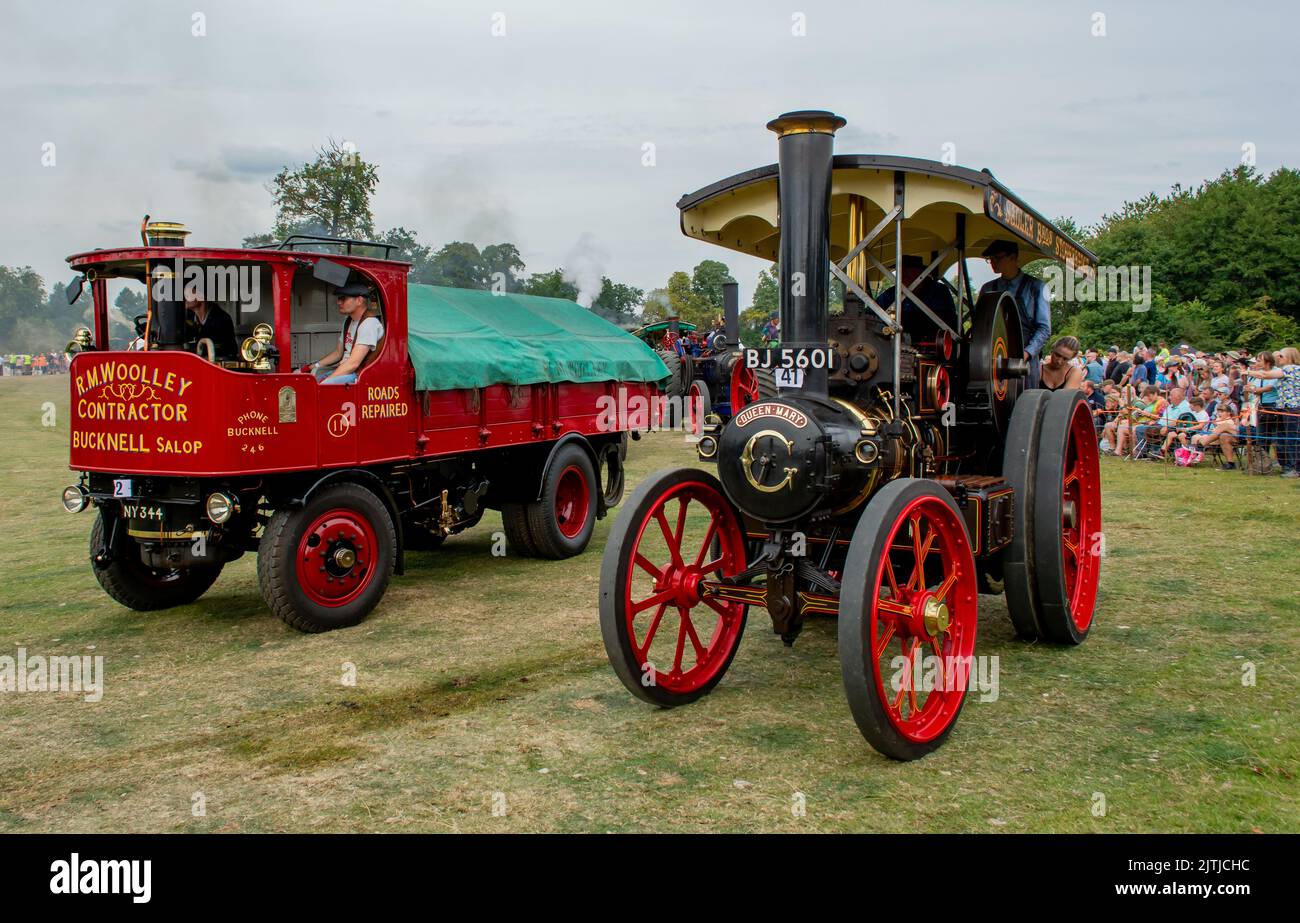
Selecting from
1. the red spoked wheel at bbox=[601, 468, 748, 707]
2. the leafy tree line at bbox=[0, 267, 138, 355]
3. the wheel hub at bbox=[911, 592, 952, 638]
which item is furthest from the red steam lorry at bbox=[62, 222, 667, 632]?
the leafy tree line at bbox=[0, 267, 138, 355]

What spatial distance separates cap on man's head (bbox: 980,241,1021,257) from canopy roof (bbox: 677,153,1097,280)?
0.11ft

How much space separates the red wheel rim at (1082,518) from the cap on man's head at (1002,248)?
0.99m

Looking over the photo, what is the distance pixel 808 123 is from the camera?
14.3 feet

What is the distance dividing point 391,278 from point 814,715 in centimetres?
394

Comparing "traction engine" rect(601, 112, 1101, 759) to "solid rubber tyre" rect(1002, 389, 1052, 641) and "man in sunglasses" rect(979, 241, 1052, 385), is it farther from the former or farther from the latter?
"man in sunglasses" rect(979, 241, 1052, 385)

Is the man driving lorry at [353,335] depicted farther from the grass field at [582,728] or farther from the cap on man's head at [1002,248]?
the cap on man's head at [1002,248]

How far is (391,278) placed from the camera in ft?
22.2

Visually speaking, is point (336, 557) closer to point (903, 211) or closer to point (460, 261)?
point (903, 211)

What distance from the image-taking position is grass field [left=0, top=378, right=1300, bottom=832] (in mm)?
3666

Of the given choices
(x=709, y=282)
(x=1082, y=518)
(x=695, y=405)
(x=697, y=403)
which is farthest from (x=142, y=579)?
(x=709, y=282)

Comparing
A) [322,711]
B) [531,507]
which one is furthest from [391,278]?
[322,711]

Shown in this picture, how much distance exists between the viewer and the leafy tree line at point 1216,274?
31.3 meters

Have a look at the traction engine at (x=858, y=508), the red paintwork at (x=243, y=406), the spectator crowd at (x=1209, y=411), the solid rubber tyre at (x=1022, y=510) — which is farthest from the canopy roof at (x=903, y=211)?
the spectator crowd at (x=1209, y=411)

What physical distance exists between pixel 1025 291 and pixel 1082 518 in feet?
4.53
